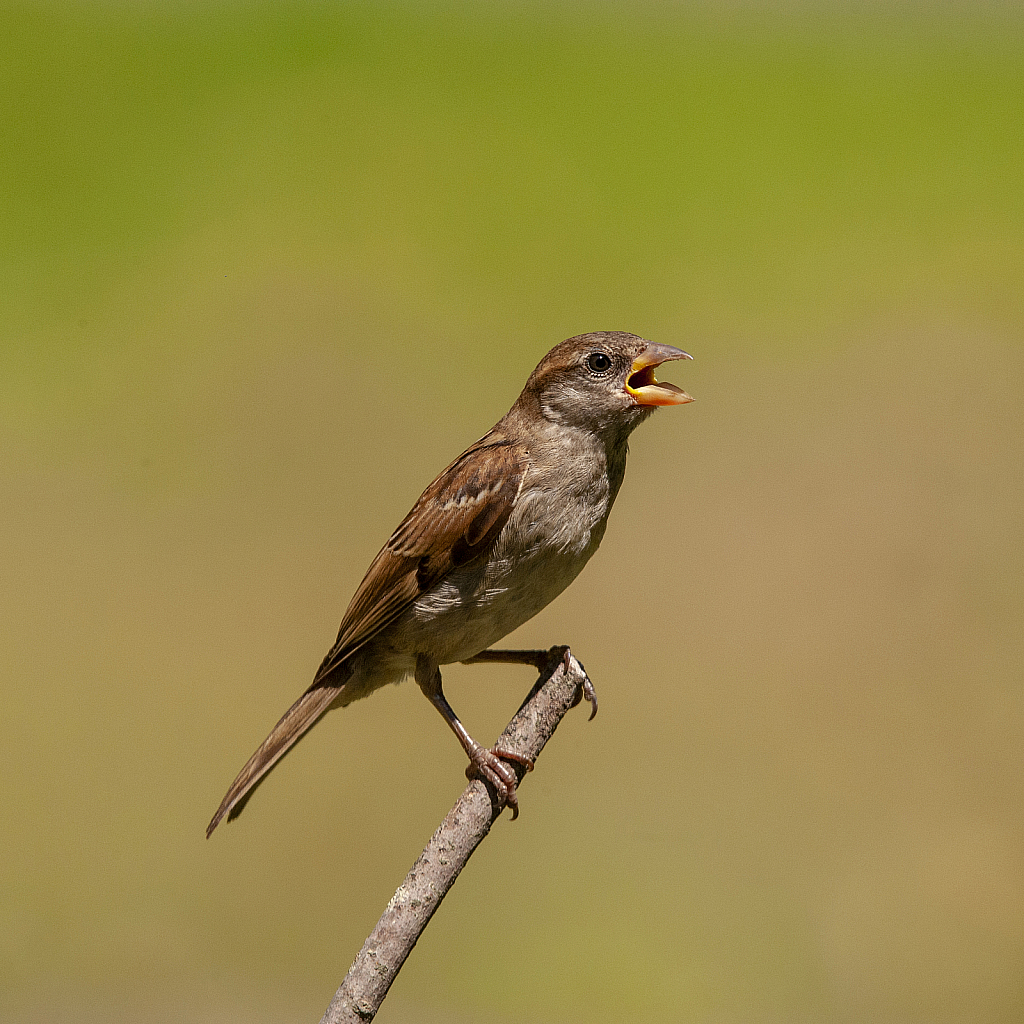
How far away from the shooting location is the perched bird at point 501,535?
3.55 m

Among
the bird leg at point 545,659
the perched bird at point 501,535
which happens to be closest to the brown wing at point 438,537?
the perched bird at point 501,535

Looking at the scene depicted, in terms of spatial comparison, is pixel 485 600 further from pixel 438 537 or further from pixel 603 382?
pixel 603 382

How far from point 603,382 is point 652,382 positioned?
8.2 inches

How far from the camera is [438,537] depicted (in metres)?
3.63

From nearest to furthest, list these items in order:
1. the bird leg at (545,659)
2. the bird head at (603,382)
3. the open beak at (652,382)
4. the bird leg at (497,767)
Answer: the bird leg at (497,767) < the bird leg at (545,659) < the open beak at (652,382) < the bird head at (603,382)

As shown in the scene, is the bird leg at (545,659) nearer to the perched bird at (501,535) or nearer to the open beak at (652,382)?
the perched bird at (501,535)

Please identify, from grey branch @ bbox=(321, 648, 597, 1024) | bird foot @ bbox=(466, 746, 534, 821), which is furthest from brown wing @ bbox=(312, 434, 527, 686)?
grey branch @ bbox=(321, 648, 597, 1024)

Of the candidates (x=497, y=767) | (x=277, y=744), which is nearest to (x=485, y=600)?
(x=497, y=767)

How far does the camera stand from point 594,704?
3586mm

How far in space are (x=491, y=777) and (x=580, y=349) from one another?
1488 mm

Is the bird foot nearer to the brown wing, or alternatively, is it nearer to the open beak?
the brown wing

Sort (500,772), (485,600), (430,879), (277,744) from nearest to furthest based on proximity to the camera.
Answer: (430,879) < (500,772) < (277,744) < (485,600)

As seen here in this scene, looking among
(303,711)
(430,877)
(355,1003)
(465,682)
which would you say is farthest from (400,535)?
(465,682)

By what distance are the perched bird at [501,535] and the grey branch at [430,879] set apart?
0.57 metres
